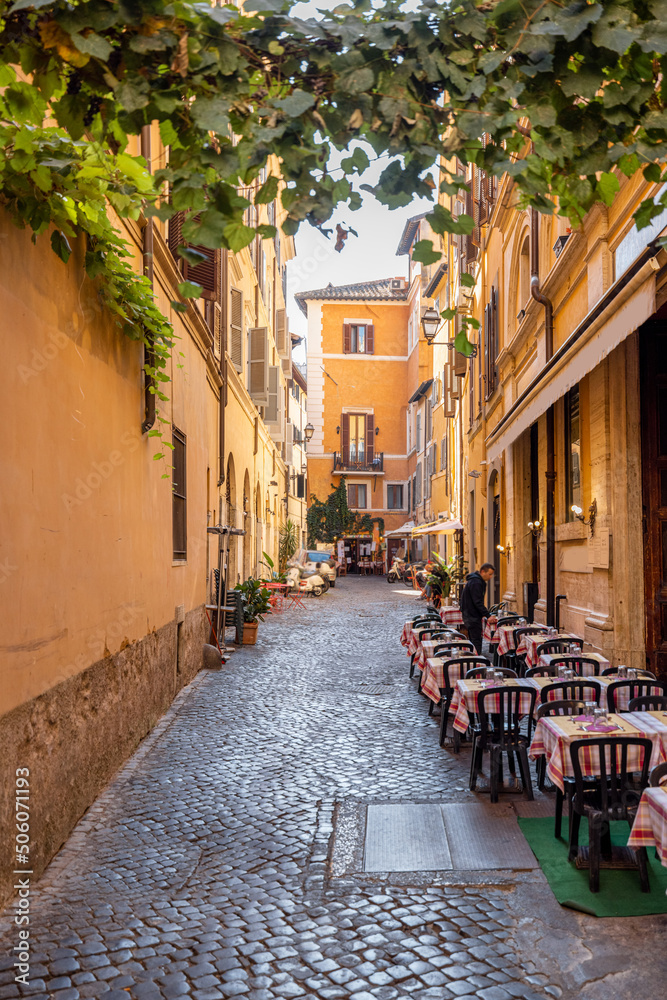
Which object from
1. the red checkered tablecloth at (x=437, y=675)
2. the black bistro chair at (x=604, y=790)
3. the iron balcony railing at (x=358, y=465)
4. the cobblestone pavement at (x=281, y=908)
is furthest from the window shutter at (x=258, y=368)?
the iron balcony railing at (x=358, y=465)

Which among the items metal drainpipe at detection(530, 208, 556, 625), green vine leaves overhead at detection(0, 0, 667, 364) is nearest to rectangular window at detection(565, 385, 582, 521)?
metal drainpipe at detection(530, 208, 556, 625)

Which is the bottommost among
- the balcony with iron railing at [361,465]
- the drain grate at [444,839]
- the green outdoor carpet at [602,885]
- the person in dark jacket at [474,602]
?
the drain grate at [444,839]

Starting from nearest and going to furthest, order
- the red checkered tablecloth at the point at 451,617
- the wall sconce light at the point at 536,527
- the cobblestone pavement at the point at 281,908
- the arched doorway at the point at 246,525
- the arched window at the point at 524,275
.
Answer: the cobblestone pavement at the point at 281,908
the red checkered tablecloth at the point at 451,617
the wall sconce light at the point at 536,527
the arched window at the point at 524,275
the arched doorway at the point at 246,525

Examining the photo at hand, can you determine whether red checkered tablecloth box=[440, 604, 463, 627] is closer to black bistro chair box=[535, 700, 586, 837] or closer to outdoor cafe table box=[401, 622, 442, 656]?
outdoor cafe table box=[401, 622, 442, 656]

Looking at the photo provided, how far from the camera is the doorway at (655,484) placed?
9.03 m

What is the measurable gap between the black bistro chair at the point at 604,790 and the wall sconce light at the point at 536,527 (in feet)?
29.6

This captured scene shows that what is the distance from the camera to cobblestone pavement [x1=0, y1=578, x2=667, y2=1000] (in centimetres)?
357

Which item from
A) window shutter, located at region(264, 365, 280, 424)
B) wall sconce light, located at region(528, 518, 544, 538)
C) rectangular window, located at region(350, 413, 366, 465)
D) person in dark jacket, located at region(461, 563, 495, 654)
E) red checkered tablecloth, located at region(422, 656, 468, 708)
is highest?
rectangular window, located at region(350, 413, 366, 465)

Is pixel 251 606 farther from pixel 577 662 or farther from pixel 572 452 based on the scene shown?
A: pixel 577 662

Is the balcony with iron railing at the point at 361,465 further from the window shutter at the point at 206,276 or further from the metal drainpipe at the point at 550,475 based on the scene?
the window shutter at the point at 206,276

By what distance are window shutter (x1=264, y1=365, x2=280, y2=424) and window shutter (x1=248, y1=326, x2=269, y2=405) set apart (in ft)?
1.14

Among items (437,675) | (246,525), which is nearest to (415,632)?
(437,675)

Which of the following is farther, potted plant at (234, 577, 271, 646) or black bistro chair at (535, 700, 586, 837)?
potted plant at (234, 577, 271, 646)

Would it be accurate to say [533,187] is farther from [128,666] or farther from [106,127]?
[128,666]
